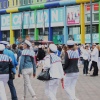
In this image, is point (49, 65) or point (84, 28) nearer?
point (49, 65)

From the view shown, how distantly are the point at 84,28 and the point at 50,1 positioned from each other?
767 centimetres

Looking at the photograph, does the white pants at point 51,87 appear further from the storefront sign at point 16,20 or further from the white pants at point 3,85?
the storefront sign at point 16,20

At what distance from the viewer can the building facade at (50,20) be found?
52.3 meters

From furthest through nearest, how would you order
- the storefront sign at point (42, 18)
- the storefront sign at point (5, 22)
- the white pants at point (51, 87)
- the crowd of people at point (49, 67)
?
the storefront sign at point (5, 22), the storefront sign at point (42, 18), the white pants at point (51, 87), the crowd of people at point (49, 67)

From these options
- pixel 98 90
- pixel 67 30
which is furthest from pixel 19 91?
pixel 67 30

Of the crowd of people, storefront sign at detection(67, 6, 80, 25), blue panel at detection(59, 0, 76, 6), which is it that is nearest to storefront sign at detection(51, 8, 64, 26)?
blue panel at detection(59, 0, 76, 6)

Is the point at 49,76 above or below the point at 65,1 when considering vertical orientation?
below

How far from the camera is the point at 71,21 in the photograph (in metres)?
53.9

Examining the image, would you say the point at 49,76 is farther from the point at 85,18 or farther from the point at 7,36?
the point at 7,36

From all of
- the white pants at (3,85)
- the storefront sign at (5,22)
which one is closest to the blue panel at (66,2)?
the storefront sign at (5,22)

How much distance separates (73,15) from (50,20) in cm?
484

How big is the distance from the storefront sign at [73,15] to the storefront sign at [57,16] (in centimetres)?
156

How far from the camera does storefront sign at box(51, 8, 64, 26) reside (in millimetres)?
55969

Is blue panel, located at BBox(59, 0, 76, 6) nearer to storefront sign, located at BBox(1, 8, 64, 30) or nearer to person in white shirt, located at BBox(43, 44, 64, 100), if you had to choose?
storefront sign, located at BBox(1, 8, 64, 30)
